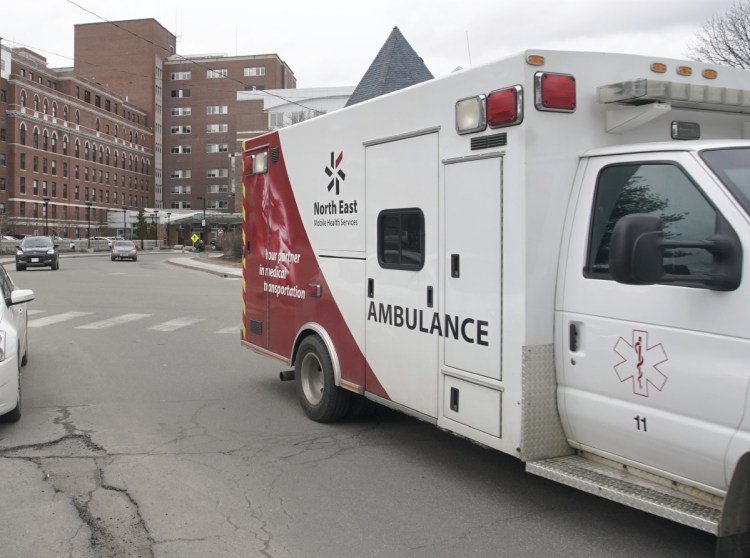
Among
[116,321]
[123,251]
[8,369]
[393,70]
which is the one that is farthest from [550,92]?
[123,251]

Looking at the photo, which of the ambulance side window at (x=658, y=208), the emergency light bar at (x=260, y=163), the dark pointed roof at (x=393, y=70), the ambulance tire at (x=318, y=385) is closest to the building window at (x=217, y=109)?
the dark pointed roof at (x=393, y=70)

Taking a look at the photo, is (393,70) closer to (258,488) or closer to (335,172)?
(335,172)

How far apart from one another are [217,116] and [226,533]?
116 meters

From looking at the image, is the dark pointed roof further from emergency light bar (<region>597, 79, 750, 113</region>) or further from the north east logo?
emergency light bar (<region>597, 79, 750, 113</region>)

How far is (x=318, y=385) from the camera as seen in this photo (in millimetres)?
6664

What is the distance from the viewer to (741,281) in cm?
314

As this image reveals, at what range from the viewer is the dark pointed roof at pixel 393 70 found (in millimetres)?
22312

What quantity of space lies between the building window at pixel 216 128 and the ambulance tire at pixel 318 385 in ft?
366

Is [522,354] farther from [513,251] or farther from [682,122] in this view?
[682,122]

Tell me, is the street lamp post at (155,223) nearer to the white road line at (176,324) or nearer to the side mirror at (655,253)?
the white road line at (176,324)

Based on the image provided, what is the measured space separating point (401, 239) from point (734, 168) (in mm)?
2442

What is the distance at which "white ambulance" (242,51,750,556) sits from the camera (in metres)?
3.29

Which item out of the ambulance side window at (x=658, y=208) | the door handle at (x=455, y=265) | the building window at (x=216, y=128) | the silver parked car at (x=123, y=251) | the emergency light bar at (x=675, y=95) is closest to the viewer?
the ambulance side window at (x=658, y=208)

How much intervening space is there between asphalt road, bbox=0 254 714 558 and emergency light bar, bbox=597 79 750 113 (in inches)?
99.1
